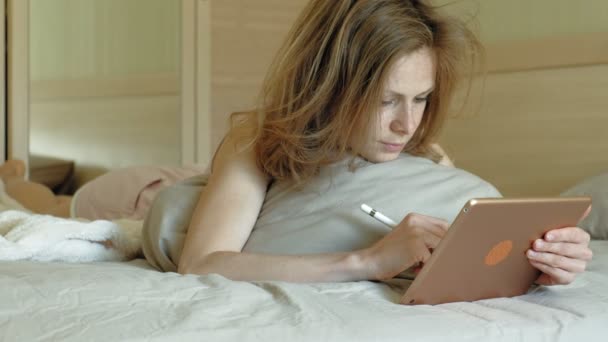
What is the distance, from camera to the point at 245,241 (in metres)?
1.32

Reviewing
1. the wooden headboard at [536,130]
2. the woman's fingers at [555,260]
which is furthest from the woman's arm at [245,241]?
the wooden headboard at [536,130]

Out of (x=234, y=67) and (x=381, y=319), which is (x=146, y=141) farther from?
(x=381, y=319)

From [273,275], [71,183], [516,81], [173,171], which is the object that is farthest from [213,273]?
[71,183]

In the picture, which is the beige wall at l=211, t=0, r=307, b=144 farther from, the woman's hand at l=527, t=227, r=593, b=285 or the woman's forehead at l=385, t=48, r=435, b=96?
the woman's hand at l=527, t=227, r=593, b=285

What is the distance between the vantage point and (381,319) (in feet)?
3.03

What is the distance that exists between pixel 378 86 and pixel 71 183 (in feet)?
8.55

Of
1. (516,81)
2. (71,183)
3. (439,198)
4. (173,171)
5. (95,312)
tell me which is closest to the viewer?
(95,312)

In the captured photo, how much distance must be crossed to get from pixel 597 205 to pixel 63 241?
1.18 metres

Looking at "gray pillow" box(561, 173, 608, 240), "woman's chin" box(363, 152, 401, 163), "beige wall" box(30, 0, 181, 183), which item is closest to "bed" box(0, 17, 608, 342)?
"woman's chin" box(363, 152, 401, 163)

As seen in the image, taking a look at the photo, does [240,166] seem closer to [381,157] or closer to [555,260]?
[381,157]

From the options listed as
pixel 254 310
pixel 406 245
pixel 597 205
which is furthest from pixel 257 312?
pixel 597 205

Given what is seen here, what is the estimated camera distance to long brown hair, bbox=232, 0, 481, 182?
1258 millimetres

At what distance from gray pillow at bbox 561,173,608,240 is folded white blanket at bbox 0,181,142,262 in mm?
1015

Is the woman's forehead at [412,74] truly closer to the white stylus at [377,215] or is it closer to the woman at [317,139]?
the woman at [317,139]
